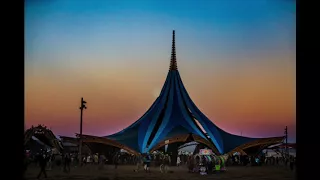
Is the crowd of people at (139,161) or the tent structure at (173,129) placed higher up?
the tent structure at (173,129)

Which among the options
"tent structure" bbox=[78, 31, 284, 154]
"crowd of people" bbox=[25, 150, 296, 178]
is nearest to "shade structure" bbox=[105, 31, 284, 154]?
"tent structure" bbox=[78, 31, 284, 154]

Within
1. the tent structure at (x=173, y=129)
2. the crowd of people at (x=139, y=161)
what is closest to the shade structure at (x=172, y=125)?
the tent structure at (x=173, y=129)

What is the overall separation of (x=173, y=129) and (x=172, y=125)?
0.16m

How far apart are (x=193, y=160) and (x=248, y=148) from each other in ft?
25.6

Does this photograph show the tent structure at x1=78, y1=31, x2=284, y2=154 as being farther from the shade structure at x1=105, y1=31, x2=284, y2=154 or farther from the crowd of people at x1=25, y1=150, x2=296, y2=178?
the crowd of people at x1=25, y1=150, x2=296, y2=178

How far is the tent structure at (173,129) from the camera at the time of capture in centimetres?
1600

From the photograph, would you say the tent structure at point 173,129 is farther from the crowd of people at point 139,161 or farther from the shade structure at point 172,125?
the crowd of people at point 139,161

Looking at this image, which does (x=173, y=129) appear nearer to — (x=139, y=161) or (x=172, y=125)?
(x=172, y=125)

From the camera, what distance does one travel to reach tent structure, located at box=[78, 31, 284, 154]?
16.0 meters

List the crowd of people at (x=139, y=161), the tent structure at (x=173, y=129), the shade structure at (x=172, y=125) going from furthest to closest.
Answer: the shade structure at (x=172, y=125) < the tent structure at (x=173, y=129) < the crowd of people at (x=139, y=161)

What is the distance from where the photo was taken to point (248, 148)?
59.0 feet

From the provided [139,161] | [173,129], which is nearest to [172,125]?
[173,129]

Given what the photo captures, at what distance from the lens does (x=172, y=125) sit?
1631 cm
